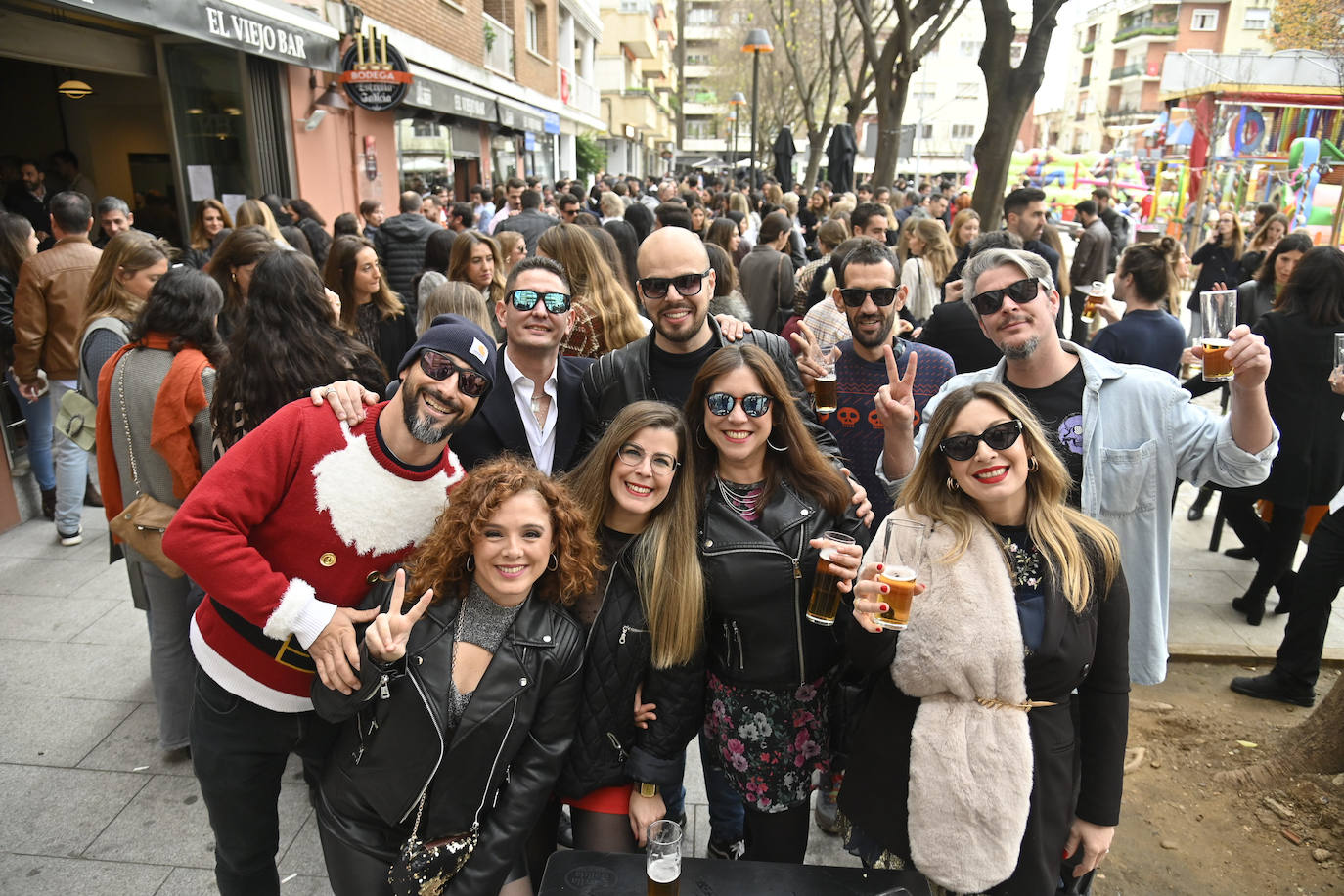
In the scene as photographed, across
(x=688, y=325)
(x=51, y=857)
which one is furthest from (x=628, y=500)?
(x=51, y=857)

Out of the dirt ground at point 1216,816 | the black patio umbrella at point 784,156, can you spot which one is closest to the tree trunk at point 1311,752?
the dirt ground at point 1216,816

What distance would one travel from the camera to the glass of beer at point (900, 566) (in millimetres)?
2123

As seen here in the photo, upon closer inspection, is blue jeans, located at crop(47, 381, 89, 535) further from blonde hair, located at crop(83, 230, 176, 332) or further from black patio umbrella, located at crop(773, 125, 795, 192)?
black patio umbrella, located at crop(773, 125, 795, 192)

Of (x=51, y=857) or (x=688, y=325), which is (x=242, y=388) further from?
(x=51, y=857)

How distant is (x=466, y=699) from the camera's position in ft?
7.57

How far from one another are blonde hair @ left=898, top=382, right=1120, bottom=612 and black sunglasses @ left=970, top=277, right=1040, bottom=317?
67 centimetres

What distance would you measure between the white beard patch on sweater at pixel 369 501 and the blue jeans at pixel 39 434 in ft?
16.0

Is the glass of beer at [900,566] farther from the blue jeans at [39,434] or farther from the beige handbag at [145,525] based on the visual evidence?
the blue jeans at [39,434]

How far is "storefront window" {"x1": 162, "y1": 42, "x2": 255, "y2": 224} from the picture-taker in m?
8.96

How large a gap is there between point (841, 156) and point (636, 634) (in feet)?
60.3

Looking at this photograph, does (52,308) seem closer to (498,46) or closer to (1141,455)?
(1141,455)

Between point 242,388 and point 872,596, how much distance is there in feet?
7.33

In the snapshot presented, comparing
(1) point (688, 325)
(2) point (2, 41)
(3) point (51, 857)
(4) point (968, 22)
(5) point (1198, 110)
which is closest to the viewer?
(3) point (51, 857)

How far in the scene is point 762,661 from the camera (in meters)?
2.54
